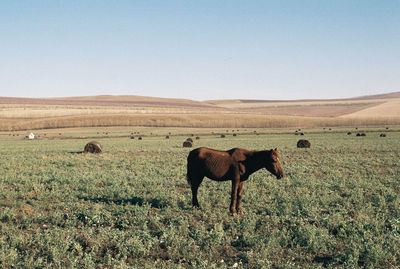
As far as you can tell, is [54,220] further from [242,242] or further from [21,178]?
[21,178]

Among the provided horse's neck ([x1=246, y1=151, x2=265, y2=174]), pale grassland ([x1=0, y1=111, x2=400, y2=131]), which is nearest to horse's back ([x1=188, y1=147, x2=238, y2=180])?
horse's neck ([x1=246, y1=151, x2=265, y2=174])

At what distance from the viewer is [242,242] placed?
8.07 m

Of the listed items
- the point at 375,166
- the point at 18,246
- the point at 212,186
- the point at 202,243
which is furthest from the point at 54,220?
the point at 375,166

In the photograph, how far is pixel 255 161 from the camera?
33.1 feet

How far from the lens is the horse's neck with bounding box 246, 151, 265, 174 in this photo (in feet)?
32.8

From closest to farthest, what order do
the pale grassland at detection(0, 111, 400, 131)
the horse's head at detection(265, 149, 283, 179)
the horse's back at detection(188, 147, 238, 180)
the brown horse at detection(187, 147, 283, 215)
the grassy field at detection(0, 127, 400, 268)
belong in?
the grassy field at detection(0, 127, 400, 268) < the horse's head at detection(265, 149, 283, 179) < the brown horse at detection(187, 147, 283, 215) < the horse's back at detection(188, 147, 238, 180) < the pale grassland at detection(0, 111, 400, 131)

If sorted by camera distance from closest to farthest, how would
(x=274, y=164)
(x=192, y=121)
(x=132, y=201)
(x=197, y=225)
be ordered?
(x=197, y=225) < (x=274, y=164) < (x=132, y=201) < (x=192, y=121)

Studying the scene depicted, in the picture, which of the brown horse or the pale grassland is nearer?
the brown horse

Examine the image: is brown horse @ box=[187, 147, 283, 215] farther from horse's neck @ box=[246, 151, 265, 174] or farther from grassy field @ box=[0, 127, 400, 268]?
grassy field @ box=[0, 127, 400, 268]

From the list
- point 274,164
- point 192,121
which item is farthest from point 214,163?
point 192,121

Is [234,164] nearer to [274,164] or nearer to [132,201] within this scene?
[274,164]

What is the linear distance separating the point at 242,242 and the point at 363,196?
698 cm

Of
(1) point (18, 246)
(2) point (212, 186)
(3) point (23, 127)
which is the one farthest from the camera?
(3) point (23, 127)

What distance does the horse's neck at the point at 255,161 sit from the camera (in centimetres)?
1000
